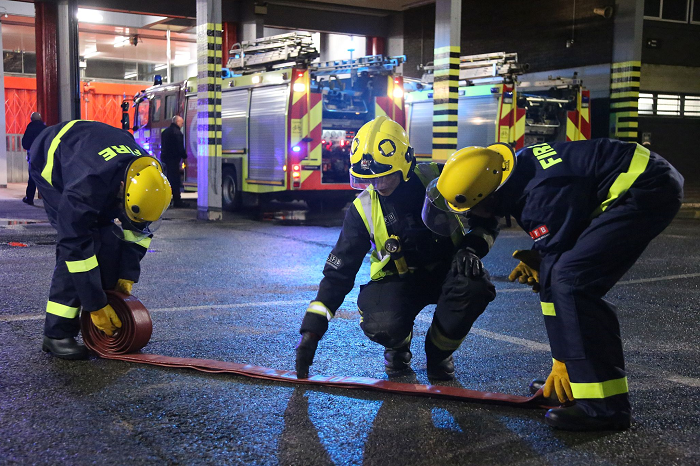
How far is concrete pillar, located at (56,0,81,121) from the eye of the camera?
17.5 meters

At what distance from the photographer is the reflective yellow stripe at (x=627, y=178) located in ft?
10.6

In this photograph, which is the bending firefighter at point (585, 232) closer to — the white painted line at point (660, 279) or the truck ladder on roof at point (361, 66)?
the white painted line at point (660, 279)

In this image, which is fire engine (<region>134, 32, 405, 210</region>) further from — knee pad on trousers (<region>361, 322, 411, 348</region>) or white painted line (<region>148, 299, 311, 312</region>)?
knee pad on trousers (<region>361, 322, 411, 348</region>)

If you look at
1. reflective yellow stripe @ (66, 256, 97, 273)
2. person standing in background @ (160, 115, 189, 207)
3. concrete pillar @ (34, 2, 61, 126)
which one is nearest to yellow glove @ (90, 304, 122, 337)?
reflective yellow stripe @ (66, 256, 97, 273)

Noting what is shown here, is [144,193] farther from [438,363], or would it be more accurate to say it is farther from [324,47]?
[324,47]

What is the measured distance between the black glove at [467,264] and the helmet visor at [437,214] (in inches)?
5.5

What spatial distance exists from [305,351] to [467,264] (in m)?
0.93

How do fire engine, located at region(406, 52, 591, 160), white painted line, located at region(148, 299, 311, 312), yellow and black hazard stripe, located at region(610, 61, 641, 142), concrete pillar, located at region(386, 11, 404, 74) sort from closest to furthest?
white painted line, located at region(148, 299, 311, 312) → fire engine, located at region(406, 52, 591, 160) → yellow and black hazard stripe, located at region(610, 61, 641, 142) → concrete pillar, located at region(386, 11, 404, 74)

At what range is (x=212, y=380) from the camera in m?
3.88

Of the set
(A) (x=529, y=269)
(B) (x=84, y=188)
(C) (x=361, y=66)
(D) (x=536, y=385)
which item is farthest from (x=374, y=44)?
(D) (x=536, y=385)

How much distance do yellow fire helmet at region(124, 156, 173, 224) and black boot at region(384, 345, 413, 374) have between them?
4.97 feet

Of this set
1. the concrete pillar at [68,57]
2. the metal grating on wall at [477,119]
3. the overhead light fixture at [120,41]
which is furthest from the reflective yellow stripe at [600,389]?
the overhead light fixture at [120,41]

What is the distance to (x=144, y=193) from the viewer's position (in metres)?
4.07

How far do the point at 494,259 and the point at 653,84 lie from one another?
13.6 m
